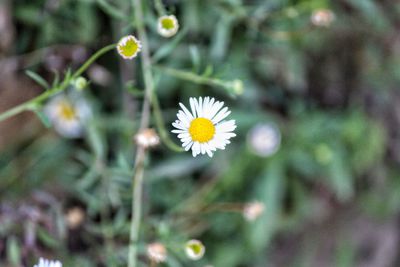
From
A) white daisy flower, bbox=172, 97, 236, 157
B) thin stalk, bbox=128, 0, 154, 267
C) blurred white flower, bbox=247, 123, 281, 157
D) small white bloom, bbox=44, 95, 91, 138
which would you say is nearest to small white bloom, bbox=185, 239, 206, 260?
thin stalk, bbox=128, 0, 154, 267

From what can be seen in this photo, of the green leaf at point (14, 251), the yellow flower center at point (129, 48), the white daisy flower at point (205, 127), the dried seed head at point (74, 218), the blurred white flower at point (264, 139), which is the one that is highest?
the blurred white flower at point (264, 139)

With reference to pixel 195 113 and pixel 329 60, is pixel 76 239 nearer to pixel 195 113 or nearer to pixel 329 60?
pixel 195 113

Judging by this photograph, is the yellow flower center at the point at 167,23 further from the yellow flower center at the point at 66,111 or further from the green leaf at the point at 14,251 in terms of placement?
the yellow flower center at the point at 66,111

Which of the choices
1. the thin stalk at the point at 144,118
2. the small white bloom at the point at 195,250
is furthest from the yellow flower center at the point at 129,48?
the small white bloom at the point at 195,250

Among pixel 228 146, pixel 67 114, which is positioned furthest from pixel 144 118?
pixel 228 146

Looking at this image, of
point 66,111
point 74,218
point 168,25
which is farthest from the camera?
point 66,111

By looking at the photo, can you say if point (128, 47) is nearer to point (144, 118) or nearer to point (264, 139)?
point (144, 118)
